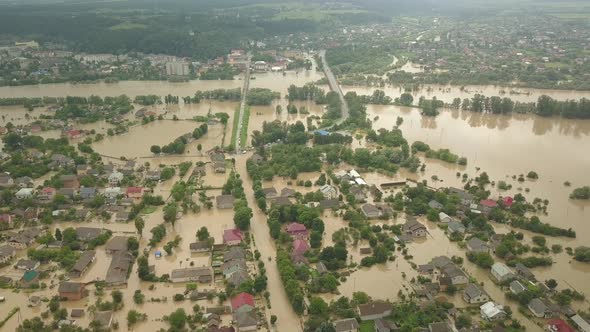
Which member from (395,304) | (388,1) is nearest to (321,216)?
(395,304)

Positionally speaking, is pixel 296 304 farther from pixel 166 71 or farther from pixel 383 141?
pixel 166 71

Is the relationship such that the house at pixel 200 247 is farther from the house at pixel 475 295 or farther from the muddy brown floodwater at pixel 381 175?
the house at pixel 475 295

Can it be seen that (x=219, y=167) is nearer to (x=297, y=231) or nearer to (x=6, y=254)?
(x=297, y=231)

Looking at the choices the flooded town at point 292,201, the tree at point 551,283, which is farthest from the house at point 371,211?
the tree at point 551,283

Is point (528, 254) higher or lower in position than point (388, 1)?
lower

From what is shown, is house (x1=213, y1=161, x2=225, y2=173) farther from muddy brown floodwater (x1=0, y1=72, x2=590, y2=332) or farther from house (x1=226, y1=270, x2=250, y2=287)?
house (x1=226, y1=270, x2=250, y2=287)

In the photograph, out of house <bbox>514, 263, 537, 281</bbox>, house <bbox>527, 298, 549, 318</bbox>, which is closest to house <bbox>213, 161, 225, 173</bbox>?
house <bbox>514, 263, 537, 281</bbox>
